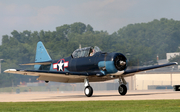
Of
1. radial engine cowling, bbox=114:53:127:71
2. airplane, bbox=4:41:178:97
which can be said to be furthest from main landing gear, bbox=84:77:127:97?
radial engine cowling, bbox=114:53:127:71

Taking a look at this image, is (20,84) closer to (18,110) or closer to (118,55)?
(118,55)

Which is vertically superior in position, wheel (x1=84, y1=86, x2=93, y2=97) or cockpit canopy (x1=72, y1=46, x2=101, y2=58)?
cockpit canopy (x1=72, y1=46, x2=101, y2=58)

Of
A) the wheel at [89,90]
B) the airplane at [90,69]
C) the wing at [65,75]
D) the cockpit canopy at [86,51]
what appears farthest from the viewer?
the cockpit canopy at [86,51]

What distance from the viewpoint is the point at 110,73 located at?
24719 millimetres

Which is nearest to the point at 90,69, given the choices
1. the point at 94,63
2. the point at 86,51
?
the point at 94,63

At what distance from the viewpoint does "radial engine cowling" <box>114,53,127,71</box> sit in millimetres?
24406

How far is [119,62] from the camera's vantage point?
80.4ft

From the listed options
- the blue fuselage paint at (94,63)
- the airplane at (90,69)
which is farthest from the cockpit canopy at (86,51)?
the blue fuselage paint at (94,63)

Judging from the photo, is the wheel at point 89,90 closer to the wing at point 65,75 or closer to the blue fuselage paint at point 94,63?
the wing at point 65,75

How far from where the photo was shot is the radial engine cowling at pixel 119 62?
24.4 metres

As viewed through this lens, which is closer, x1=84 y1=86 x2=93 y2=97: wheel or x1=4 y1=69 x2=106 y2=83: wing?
x1=4 y1=69 x2=106 y2=83: wing

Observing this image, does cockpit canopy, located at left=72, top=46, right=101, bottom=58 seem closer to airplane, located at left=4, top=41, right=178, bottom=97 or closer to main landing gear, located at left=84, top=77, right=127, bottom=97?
airplane, located at left=4, top=41, right=178, bottom=97

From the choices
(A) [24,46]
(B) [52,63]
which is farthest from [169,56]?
(B) [52,63]

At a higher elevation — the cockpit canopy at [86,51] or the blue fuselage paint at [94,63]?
the cockpit canopy at [86,51]
